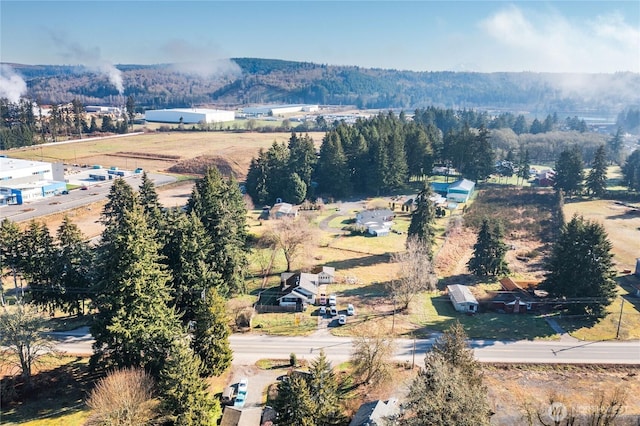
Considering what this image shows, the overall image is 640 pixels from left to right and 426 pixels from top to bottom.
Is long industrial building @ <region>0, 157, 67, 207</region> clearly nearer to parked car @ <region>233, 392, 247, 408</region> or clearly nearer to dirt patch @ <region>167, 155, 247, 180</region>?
dirt patch @ <region>167, 155, 247, 180</region>

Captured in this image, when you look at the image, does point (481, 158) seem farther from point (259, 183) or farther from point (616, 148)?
point (616, 148)

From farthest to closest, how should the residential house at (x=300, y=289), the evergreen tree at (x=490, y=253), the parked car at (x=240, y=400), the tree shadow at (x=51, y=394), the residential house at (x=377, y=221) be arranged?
the residential house at (x=377, y=221)
the evergreen tree at (x=490, y=253)
the residential house at (x=300, y=289)
the parked car at (x=240, y=400)
the tree shadow at (x=51, y=394)

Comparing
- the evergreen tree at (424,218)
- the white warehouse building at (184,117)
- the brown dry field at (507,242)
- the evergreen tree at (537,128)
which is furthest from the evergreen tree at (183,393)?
the white warehouse building at (184,117)

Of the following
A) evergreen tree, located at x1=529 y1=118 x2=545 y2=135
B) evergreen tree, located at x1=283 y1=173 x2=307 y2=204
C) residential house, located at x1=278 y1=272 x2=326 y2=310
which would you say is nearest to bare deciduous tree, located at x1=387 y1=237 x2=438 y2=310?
residential house, located at x1=278 y1=272 x2=326 y2=310

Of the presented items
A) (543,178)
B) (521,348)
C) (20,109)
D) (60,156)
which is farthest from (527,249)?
(20,109)

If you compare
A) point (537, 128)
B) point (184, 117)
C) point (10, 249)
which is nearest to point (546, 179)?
point (537, 128)

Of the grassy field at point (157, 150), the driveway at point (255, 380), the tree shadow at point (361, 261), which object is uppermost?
the grassy field at point (157, 150)

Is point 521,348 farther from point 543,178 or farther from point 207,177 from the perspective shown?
point 543,178

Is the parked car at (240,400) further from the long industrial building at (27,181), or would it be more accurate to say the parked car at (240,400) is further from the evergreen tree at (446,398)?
the long industrial building at (27,181)
